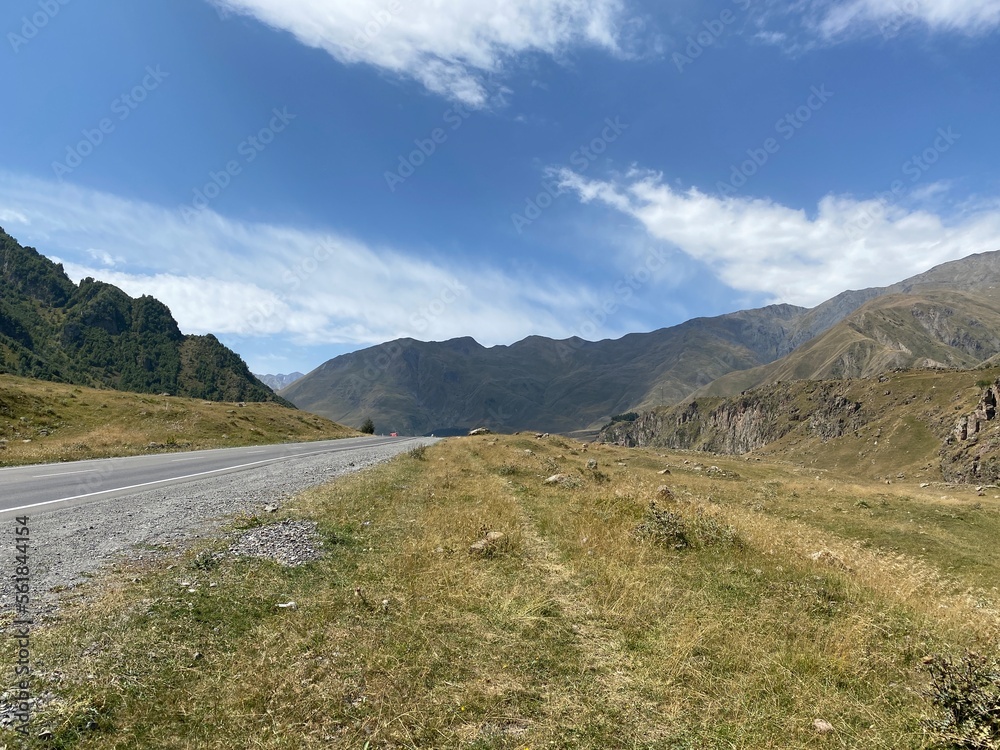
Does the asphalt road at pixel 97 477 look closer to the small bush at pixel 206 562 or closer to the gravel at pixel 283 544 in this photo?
the gravel at pixel 283 544

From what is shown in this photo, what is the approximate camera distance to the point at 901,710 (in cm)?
572

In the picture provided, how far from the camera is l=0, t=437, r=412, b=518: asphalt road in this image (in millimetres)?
15758

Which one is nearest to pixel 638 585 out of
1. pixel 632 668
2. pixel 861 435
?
pixel 632 668

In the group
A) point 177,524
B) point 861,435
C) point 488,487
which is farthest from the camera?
point 861,435

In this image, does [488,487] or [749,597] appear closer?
[749,597]

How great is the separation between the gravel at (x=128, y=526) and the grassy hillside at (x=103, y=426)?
54.7 ft

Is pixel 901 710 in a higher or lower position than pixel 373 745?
lower

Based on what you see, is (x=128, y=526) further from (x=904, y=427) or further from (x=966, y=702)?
(x=904, y=427)

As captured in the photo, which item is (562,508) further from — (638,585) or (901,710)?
(901,710)

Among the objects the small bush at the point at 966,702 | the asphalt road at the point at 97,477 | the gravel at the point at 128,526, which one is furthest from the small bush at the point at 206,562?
the small bush at the point at 966,702

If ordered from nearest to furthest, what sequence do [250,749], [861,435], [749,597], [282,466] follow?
1. [250,749]
2. [749,597]
3. [282,466]
4. [861,435]

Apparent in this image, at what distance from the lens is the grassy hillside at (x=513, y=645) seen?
509 cm

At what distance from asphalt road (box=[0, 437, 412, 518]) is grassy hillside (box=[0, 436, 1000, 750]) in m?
8.71

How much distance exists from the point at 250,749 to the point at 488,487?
16845mm
